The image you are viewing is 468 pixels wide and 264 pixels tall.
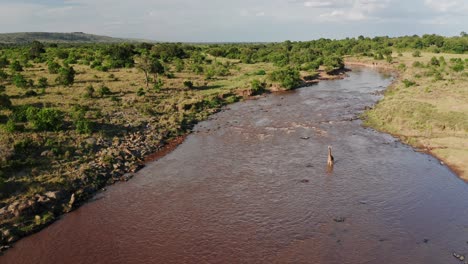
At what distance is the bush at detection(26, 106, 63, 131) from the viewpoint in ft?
116

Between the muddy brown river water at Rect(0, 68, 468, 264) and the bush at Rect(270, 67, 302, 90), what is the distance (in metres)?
Answer: 28.8

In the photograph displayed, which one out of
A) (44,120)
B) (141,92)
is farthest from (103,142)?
(141,92)

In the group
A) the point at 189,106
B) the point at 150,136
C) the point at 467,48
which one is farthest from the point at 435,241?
the point at 467,48

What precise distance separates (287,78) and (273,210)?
4649 centimetres

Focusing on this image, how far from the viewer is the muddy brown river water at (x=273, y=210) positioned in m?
21.9

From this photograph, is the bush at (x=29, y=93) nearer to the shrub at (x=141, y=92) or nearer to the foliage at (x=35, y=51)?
the shrub at (x=141, y=92)

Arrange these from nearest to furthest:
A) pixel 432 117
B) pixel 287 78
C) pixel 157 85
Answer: pixel 432 117, pixel 157 85, pixel 287 78

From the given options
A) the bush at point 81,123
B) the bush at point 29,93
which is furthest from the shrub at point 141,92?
the bush at point 29,93

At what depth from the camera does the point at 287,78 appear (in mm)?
69500

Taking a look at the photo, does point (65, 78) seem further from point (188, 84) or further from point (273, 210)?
point (273, 210)

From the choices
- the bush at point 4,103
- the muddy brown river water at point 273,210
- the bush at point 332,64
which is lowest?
the muddy brown river water at point 273,210

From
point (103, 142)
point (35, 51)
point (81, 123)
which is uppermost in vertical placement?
point (35, 51)

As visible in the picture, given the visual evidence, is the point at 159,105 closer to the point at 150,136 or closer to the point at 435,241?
the point at 150,136

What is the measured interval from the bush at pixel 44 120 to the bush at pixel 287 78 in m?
43.2
